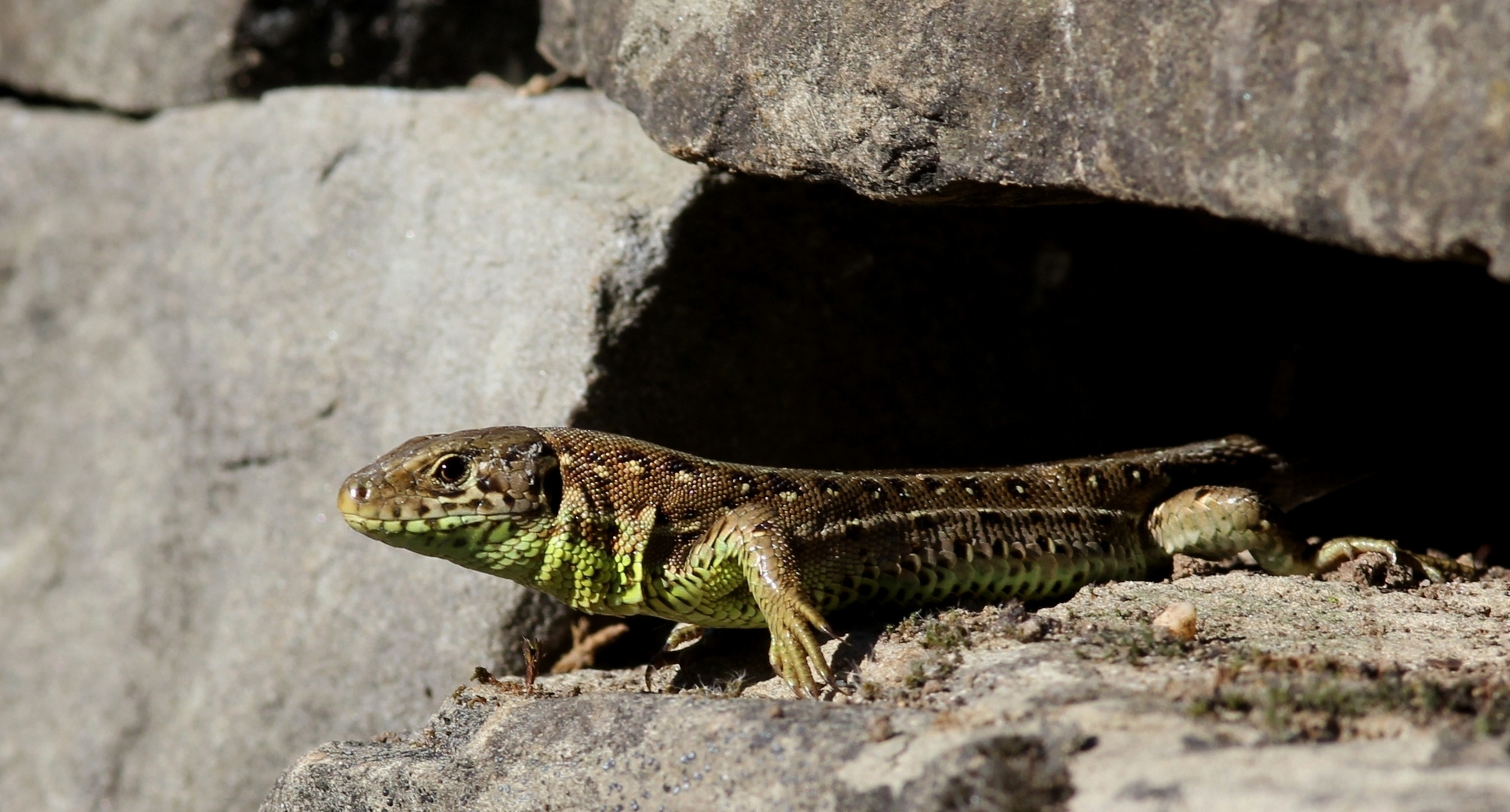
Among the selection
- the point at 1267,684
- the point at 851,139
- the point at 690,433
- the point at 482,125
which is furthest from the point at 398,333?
the point at 1267,684

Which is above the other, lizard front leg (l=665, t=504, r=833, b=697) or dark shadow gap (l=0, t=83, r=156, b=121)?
lizard front leg (l=665, t=504, r=833, b=697)

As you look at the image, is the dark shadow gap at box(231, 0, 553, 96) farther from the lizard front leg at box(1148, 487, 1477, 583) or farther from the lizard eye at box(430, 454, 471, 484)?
the lizard front leg at box(1148, 487, 1477, 583)

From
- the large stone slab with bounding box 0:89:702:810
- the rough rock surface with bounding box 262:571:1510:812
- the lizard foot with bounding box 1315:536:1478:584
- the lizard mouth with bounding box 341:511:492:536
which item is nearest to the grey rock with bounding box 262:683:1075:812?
the rough rock surface with bounding box 262:571:1510:812

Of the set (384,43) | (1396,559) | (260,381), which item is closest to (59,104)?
(384,43)

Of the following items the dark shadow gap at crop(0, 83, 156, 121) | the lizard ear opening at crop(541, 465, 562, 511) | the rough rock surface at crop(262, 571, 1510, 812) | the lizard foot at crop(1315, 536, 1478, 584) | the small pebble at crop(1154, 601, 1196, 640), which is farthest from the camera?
the dark shadow gap at crop(0, 83, 156, 121)

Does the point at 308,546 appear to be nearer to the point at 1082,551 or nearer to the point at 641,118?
the point at 641,118

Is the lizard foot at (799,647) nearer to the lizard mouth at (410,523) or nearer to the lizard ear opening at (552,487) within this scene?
the lizard ear opening at (552,487)
